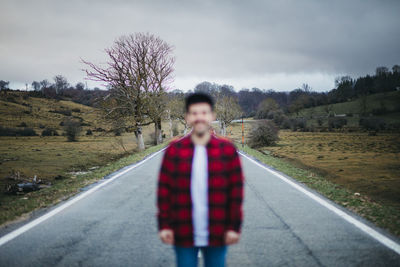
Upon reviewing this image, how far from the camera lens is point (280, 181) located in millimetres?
7203

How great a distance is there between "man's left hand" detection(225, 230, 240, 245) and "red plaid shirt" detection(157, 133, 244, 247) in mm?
27

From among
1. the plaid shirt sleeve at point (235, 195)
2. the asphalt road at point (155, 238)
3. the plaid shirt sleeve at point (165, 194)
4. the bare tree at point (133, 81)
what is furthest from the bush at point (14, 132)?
the plaid shirt sleeve at point (235, 195)

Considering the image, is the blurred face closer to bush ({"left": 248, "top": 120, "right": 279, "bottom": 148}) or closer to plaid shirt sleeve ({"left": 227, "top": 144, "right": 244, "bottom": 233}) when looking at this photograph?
plaid shirt sleeve ({"left": 227, "top": 144, "right": 244, "bottom": 233})

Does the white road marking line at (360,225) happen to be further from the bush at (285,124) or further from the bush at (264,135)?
the bush at (285,124)

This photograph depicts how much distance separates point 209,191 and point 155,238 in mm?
2236

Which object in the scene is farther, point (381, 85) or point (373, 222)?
point (381, 85)

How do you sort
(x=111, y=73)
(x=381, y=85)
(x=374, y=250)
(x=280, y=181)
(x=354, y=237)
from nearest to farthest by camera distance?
1. (x=374, y=250)
2. (x=354, y=237)
3. (x=280, y=181)
4. (x=111, y=73)
5. (x=381, y=85)

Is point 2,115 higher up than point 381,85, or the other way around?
point 381,85

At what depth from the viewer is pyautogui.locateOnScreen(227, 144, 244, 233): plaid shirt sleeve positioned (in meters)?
1.75

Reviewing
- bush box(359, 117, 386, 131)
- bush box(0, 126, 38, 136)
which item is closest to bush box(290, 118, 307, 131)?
bush box(359, 117, 386, 131)

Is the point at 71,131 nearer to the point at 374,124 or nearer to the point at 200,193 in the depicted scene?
the point at 200,193

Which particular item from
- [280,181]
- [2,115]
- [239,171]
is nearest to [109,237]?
[239,171]

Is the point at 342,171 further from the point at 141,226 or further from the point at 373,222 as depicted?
the point at 141,226

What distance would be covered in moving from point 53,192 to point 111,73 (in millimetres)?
16547
